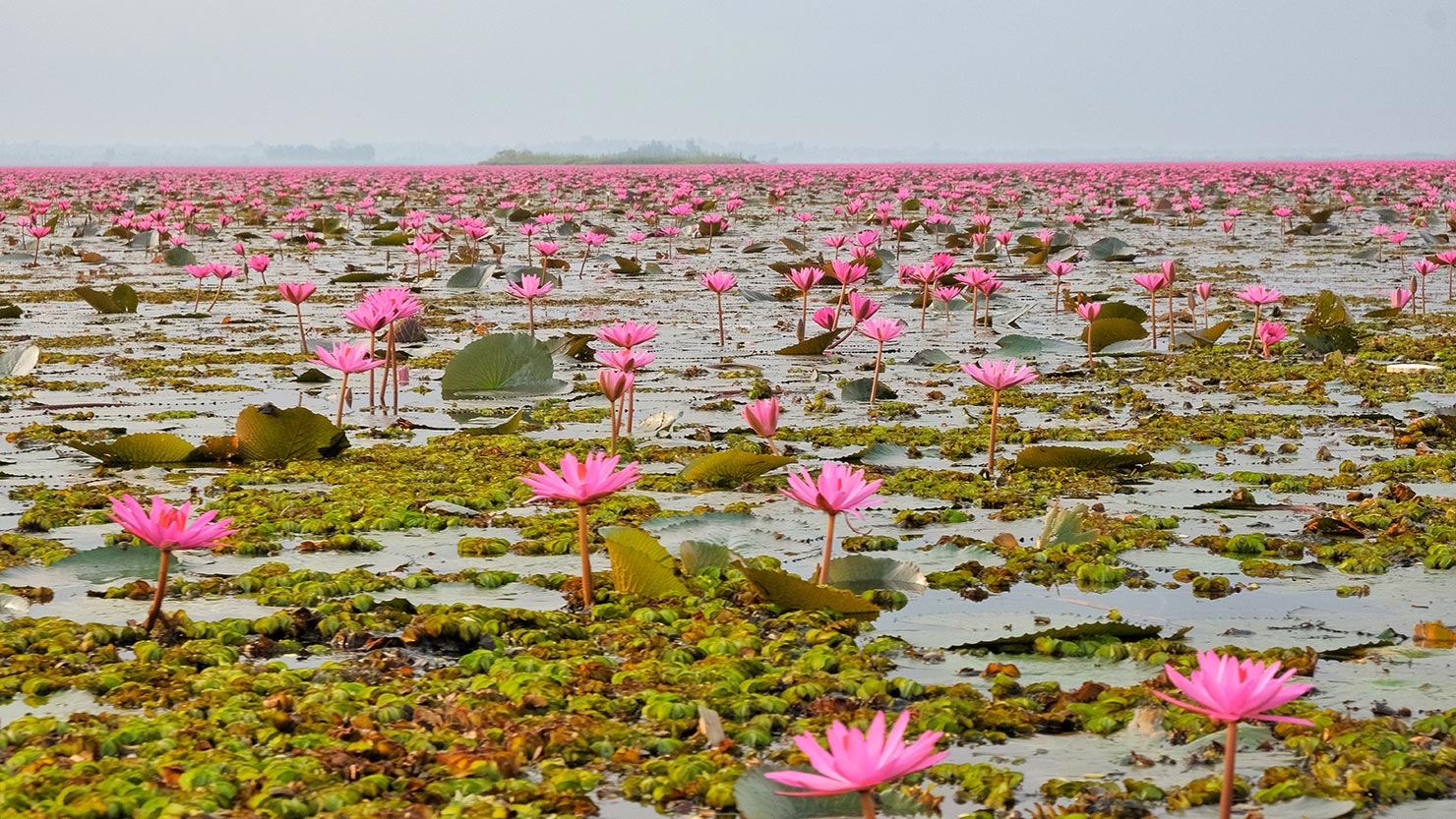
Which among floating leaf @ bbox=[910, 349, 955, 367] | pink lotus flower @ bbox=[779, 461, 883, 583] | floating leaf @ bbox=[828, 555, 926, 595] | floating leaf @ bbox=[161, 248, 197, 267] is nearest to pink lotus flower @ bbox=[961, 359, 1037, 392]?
floating leaf @ bbox=[828, 555, 926, 595]

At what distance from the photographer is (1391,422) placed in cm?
422

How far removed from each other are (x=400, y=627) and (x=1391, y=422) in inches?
130

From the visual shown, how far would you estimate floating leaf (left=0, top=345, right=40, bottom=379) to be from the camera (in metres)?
4.70

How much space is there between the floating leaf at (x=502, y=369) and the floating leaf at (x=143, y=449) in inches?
51.8

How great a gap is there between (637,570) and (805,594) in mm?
343

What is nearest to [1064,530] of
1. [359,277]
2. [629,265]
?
[359,277]

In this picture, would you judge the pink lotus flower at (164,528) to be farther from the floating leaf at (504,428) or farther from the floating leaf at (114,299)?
the floating leaf at (114,299)

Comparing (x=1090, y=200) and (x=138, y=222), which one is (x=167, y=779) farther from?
(x=1090, y=200)

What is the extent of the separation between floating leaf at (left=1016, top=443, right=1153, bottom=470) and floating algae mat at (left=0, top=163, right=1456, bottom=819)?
1cm

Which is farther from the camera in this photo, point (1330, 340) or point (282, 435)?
point (1330, 340)

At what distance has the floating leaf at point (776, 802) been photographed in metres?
1.60

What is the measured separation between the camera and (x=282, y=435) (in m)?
3.71

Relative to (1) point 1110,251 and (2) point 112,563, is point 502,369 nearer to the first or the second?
(2) point 112,563

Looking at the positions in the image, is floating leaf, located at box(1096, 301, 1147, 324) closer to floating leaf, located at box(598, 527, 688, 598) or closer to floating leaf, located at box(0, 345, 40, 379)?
floating leaf, located at box(598, 527, 688, 598)
